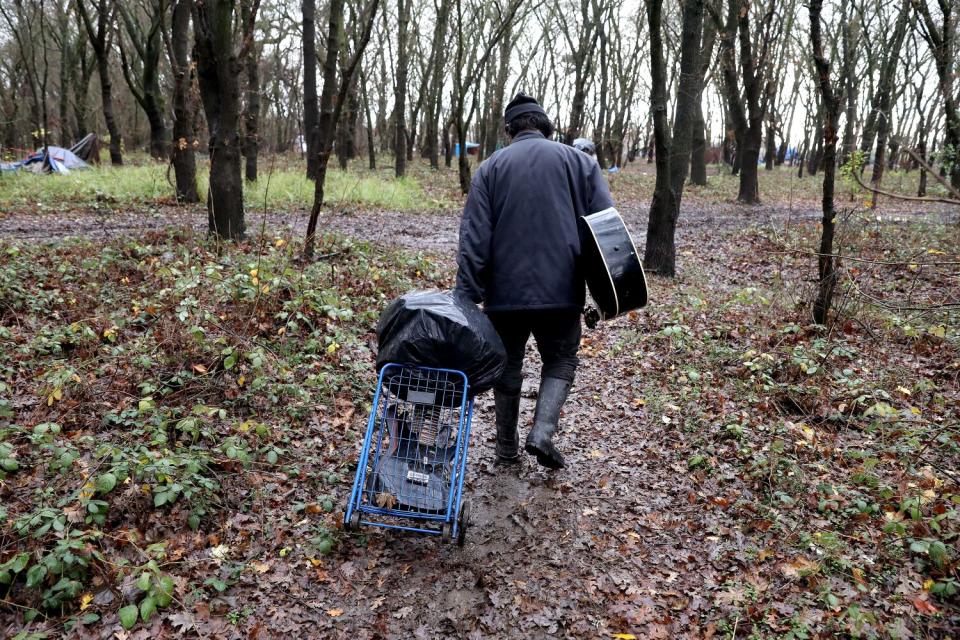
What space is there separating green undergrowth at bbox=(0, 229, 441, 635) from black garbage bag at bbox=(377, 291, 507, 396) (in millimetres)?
1182

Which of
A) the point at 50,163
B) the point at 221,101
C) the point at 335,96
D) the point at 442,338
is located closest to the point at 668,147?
the point at 335,96

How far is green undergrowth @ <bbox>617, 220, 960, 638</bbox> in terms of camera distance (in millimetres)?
2875

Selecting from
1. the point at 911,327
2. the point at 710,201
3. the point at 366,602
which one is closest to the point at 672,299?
the point at 911,327

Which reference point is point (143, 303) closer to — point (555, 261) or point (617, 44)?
point (555, 261)

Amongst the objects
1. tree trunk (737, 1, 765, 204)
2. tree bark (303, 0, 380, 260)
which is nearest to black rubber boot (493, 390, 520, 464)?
tree bark (303, 0, 380, 260)

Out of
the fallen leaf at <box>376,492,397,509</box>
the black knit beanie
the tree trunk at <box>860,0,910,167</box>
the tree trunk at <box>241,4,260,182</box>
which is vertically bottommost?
the fallen leaf at <box>376,492,397,509</box>

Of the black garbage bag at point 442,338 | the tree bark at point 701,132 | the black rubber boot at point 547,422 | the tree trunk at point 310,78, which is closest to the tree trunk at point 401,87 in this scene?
the tree trunk at point 310,78

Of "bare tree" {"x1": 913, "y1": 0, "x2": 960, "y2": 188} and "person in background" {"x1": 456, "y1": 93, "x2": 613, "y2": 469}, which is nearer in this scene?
"person in background" {"x1": 456, "y1": 93, "x2": 613, "y2": 469}

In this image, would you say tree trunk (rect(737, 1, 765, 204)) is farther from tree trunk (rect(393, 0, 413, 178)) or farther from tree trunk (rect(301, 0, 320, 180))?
tree trunk (rect(301, 0, 320, 180))

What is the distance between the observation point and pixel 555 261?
3.52 metres

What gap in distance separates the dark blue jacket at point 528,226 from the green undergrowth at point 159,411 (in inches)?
68.6

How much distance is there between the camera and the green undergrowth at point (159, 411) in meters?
2.95

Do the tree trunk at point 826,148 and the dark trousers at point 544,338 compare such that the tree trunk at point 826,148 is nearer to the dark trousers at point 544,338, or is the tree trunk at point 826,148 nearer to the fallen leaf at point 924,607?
the dark trousers at point 544,338

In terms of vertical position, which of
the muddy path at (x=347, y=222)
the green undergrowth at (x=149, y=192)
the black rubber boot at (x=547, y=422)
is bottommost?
the black rubber boot at (x=547, y=422)
